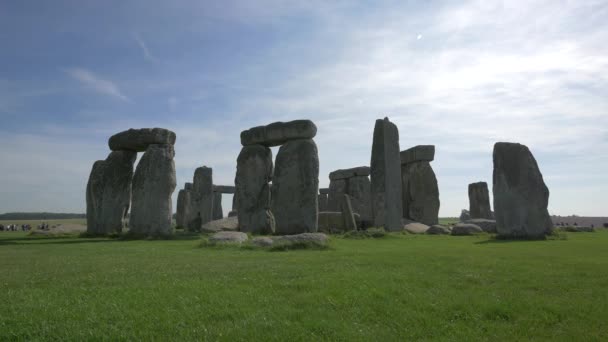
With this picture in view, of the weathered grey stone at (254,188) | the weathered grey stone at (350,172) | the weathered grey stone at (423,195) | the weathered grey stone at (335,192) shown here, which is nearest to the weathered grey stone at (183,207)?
the weathered grey stone at (335,192)

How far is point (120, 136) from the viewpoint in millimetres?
17391

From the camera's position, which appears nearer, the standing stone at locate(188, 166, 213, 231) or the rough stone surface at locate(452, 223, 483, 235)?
the rough stone surface at locate(452, 223, 483, 235)

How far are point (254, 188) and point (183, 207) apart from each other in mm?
10941

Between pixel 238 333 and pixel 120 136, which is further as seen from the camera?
pixel 120 136

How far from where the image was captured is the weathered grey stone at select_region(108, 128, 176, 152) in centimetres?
1666

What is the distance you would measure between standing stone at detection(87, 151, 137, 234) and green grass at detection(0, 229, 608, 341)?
10130 millimetres

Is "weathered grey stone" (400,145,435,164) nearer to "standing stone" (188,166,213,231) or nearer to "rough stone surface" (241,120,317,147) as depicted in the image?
"rough stone surface" (241,120,317,147)

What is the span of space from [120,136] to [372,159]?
10745mm

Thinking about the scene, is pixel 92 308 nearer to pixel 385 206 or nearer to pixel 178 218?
pixel 385 206

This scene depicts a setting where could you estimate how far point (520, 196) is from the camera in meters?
14.6

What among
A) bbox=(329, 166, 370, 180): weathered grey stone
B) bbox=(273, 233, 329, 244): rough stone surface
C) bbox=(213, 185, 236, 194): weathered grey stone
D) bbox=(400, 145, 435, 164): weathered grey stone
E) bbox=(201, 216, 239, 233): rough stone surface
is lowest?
bbox=(273, 233, 329, 244): rough stone surface

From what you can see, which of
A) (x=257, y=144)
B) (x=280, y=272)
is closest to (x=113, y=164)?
(x=257, y=144)

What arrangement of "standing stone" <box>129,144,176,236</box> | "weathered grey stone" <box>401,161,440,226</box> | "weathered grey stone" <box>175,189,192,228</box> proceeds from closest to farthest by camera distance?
"standing stone" <box>129,144,176,236</box>
"weathered grey stone" <box>401,161,440,226</box>
"weathered grey stone" <box>175,189,192,228</box>

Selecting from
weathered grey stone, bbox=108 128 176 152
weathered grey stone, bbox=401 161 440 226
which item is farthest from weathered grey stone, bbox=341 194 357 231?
weathered grey stone, bbox=401 161 440 226
